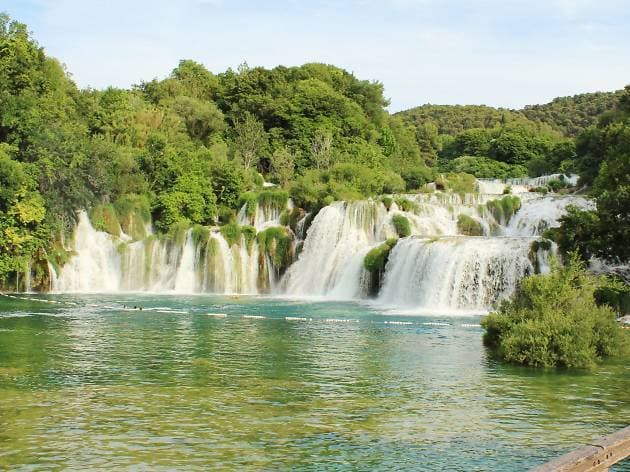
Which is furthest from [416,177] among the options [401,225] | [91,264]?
[91,264]

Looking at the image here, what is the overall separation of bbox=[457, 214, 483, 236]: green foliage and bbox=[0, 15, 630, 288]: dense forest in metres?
6.54

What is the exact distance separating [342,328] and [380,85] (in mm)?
54287

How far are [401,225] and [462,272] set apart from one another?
10.7 meters

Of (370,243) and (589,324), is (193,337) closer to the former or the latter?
(589,324)

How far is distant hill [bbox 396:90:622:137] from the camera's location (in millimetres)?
122188

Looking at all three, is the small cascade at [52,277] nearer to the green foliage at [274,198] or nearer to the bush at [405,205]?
the green foliage at [274,198]

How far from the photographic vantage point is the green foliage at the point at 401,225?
44250 millimetres

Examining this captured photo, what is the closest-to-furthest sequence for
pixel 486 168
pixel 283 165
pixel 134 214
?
pixel 134 214
pixel 283 165
pixel 486 168

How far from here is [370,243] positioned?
44875mm

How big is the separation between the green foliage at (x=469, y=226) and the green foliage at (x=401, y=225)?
314 cm

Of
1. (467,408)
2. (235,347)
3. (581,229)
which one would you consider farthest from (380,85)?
(467,408)

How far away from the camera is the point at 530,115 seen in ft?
447

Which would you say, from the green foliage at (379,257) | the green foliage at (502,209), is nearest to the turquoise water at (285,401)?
the green foliage at (379,257)

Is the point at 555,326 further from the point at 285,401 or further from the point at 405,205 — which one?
the point at 405,205
